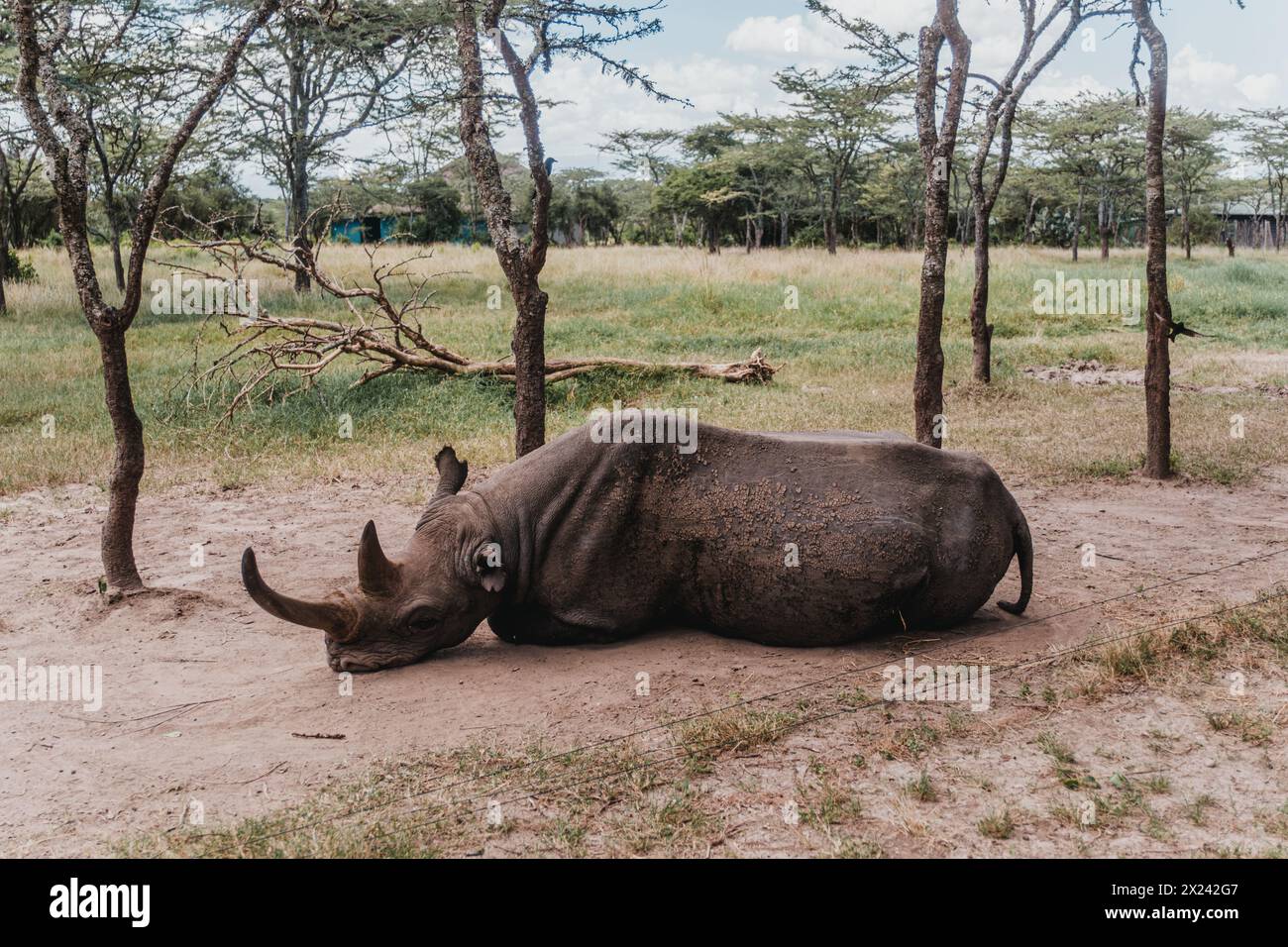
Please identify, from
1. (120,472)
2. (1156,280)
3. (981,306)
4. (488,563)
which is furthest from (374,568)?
(981,306)

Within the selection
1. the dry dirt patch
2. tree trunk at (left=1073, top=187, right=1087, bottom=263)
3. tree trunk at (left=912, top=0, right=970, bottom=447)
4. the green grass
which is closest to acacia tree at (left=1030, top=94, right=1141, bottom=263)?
tree trunk at (left=1073, top=187, right=1087, bottom=263)

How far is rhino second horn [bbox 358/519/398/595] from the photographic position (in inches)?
234

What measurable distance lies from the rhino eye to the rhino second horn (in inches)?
7.8

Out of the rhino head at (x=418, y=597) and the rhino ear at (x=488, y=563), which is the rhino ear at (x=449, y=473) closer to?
the rhino head at (x=418, y=597)

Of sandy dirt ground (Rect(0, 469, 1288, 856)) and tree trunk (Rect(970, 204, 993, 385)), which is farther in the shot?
tree trunk (Rect(970, 204, 993, 385))

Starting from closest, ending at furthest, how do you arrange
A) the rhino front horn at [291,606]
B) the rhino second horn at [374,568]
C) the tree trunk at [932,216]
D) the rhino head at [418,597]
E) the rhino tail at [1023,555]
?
the rhino front horn at [291,606] < the rhino second horn at [374,568] < the rhino head at [418,597] < the rhino tail at [1023,555] < the tree trunk at [932,216]

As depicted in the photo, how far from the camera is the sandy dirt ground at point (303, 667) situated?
4836 millimetres

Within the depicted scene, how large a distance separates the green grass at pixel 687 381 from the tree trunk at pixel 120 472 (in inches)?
131

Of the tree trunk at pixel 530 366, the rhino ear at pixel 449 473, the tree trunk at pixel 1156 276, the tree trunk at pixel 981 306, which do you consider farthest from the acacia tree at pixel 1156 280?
the rhino ear at pixel 449 473

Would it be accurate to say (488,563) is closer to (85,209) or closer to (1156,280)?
(85,209)

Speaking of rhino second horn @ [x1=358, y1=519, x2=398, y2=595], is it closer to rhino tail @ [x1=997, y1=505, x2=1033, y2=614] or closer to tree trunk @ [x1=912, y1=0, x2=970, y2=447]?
rhino tail @ [x1=997, y1=505, x2=1033, y2=614]

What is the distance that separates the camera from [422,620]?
20.3 feet

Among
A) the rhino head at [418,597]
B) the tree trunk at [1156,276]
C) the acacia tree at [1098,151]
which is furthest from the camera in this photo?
the acacia tree at [1098,151]

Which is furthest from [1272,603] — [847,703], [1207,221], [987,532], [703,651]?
[1207,221]
